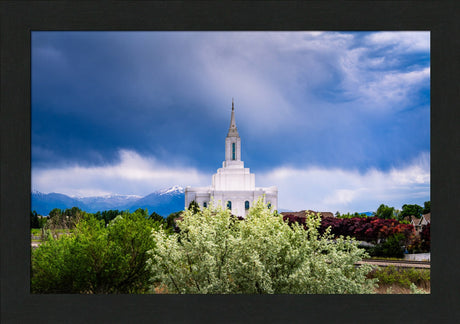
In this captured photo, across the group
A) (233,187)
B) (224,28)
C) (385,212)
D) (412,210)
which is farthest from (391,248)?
(233,187)

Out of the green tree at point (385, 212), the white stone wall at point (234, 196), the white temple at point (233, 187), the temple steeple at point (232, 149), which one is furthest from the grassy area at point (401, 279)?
the white stone wall at point (234, 196)

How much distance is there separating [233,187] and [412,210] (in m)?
6.40

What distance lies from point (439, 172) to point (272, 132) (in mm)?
6429

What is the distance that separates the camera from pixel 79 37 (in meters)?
5.75

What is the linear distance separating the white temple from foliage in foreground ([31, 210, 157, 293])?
5183mm

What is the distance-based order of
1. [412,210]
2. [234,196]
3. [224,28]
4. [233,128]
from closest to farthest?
1. [224,28]
2. [412,210]
3. [233,128]
4. [234,196]

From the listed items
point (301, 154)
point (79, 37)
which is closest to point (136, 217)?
point (79, 37)

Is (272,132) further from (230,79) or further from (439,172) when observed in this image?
(439,172)

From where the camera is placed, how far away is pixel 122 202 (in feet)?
25.0

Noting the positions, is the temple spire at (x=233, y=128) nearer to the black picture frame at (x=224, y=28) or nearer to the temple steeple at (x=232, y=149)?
the temple steeple at (x=232, y=149)

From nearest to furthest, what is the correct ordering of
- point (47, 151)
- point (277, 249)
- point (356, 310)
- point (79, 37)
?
point (356, 310) < point (277, 249) < point (79, 37) < point (47, 151)

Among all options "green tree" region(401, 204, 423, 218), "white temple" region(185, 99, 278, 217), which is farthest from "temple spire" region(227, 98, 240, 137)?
"green tree" region(401, 204, 423, 218)

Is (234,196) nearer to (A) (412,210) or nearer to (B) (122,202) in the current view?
(B) (122,202)

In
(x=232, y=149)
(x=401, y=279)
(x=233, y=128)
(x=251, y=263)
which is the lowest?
(x=401, y=279)
